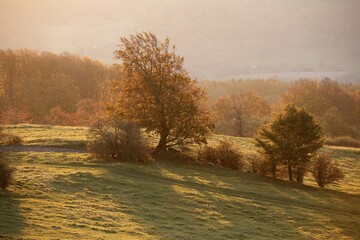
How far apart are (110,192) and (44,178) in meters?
4.80

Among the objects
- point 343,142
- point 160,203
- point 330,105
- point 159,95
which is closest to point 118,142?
point 159,95

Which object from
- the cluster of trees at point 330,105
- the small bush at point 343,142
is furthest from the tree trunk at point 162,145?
the cluster of trees at point 330,105

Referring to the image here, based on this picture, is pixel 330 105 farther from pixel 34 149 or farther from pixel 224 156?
pixel 34 149

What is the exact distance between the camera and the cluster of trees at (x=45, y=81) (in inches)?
4006

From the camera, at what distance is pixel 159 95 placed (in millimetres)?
46188

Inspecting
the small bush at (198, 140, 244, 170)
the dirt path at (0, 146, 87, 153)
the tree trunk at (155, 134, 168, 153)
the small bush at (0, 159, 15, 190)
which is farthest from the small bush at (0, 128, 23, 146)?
the small bush at (0, 159, 15, 190)

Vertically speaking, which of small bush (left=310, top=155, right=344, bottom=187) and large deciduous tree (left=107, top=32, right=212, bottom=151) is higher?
large deciduous tree (left=107, top=32, right=212, bottom=151)

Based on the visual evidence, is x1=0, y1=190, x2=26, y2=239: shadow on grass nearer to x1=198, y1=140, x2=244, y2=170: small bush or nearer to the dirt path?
the dirt path

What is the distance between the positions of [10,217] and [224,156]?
97.9 feet

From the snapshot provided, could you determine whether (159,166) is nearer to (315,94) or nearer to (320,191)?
(320,191)

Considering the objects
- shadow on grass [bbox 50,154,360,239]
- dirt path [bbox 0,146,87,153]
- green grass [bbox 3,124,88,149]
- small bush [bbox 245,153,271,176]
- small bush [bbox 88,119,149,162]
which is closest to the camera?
shadow on grass [bbox 50,154,360,239]

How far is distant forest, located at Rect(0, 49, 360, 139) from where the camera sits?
3804 inches

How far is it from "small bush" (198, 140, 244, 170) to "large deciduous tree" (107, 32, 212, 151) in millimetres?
1822

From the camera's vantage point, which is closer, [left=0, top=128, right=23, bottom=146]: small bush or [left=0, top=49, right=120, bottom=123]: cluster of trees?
[left=0, top=128, right=23, bottom=146]: small bush
